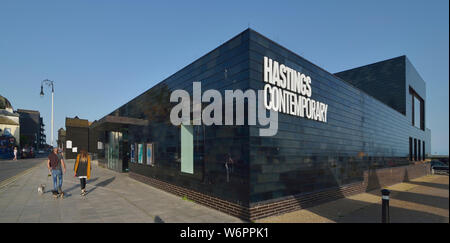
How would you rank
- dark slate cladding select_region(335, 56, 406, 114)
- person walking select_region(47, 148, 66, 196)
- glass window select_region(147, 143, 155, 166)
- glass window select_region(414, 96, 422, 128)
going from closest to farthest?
person walking select_region(47, 148, 66, 196)
glass window select_region(147, 143, 155, 166)
dark slate cladding select_region(335, 56, 406, 114)
glass window select_region(414, 96, 422, 128)

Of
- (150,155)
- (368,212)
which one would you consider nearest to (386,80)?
(368,212)

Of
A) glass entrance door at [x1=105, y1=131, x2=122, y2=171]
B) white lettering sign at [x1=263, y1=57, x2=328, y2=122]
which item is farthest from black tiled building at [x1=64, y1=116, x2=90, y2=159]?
white lettering sign at [x1=263, y1=57, x2=328, y2=122]

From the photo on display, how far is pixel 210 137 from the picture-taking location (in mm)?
7695

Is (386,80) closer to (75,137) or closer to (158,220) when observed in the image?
(158,220)

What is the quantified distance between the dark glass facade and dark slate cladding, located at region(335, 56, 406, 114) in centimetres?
1073

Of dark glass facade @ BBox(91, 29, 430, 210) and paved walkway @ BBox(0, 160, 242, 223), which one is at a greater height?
dark glass facade @ BBox(91, 29, 430, 210)

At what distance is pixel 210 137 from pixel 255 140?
184cm

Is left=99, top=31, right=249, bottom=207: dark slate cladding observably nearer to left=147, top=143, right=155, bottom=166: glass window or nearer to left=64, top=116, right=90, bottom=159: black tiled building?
left=147, top=143, right=155, bottom=166: glass window

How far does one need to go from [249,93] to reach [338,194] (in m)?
6.76

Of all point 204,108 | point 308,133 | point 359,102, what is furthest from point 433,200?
point 204,108

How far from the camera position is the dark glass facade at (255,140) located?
21.5ft

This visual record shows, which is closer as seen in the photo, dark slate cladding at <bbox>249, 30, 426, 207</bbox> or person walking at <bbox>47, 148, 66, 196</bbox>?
dark slate cladding at <bbox>249, 30, 426, 207</bbox>

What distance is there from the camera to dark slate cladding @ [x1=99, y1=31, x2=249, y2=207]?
258 inches

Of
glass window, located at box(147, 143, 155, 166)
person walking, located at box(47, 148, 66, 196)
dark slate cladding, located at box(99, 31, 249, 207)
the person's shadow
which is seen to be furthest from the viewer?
glass window, located at box(147, 143, 155, 166)
